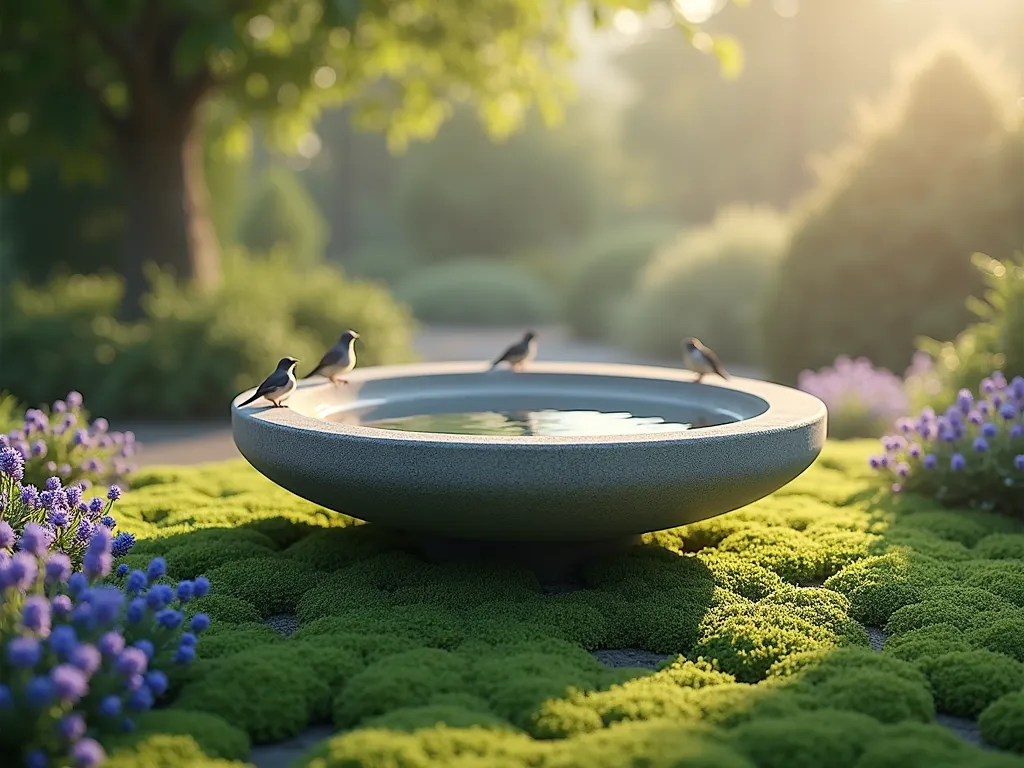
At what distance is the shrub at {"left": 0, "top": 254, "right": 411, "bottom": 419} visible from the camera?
973 cm

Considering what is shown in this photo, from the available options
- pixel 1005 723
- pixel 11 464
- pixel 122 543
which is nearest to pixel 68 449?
pixel 11 464

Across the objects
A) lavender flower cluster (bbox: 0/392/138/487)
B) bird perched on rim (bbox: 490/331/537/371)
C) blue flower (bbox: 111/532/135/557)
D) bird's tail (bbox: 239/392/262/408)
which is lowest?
lavender flower cluster (bbox: 0/392/138/487)

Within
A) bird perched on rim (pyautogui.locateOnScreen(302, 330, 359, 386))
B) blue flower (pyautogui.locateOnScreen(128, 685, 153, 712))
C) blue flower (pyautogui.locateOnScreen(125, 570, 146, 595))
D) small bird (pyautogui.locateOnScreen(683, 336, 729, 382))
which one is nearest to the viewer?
blue flower (pyautogui.locateOnScreen(128, 685, 153, 712))

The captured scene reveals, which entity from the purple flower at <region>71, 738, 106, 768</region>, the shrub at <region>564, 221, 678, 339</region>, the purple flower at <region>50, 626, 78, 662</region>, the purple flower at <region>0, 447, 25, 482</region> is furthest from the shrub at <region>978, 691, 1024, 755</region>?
the shrub at <region>564, 221, 678, 339</region>

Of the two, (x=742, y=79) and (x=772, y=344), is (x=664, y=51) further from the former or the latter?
(x=772, y=344)

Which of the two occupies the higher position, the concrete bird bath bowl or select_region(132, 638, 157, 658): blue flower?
the concrete bird bath bowl

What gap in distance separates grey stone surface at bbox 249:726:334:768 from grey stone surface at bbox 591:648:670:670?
0.99 meters

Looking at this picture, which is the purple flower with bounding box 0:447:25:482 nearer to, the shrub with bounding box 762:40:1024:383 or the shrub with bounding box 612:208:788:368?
the shrub with bounding box 762:40:1024:383

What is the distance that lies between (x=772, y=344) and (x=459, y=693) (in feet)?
27.8

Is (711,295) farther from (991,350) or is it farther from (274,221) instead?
(274,221)

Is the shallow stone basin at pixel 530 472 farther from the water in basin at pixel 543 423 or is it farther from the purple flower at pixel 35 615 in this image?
the purple flower at pixel 35 615

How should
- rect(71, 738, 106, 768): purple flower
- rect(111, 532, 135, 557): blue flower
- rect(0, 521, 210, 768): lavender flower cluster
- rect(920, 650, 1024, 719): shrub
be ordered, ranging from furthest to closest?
rect(111, 532, 135, 557): blue flower < rect(920, 650, 1024, 719): shrub < rect(0, 521, 210, 768): lavender flower cluster < rect(71, 738, 106, 768): purple flower

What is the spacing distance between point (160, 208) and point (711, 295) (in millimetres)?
7355

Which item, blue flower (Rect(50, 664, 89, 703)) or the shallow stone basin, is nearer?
blue flower (Rect(50, 664, 89, 703))
